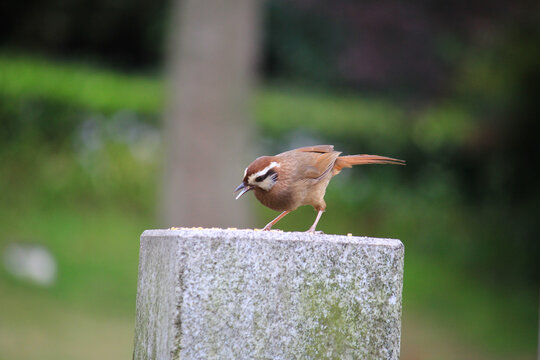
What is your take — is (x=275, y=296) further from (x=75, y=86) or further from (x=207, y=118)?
(x=75, y=86)

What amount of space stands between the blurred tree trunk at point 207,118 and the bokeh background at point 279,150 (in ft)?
0.10

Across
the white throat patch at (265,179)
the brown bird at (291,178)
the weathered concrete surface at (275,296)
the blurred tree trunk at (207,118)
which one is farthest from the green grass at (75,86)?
the weathered concrete surface at (275,296)

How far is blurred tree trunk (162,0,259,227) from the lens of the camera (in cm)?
904

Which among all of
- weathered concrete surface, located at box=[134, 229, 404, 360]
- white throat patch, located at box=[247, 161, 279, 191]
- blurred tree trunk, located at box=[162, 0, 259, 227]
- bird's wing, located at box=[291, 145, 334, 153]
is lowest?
weathered concrete surface, located at box=[134, 229, 404, 360]

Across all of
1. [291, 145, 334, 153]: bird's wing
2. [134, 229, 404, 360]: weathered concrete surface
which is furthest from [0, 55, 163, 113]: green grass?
[134, 229, 404, 360]: weathered concrete surface

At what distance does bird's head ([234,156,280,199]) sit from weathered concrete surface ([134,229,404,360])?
2.88 ft

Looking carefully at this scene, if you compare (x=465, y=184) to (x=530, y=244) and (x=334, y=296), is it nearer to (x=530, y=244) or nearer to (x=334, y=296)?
(x=530, y=244)

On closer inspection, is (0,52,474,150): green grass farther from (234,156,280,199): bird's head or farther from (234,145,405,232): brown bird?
(234,156,280,199): bird's head

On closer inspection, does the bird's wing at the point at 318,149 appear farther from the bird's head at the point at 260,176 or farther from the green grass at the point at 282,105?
the green grass at the point at 282,105

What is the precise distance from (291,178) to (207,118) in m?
5.49

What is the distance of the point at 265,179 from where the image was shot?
3629mm

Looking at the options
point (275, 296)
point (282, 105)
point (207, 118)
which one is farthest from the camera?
point (282, 105)

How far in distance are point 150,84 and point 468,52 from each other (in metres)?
5.44

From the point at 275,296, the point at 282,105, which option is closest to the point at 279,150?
the point at 282,105
